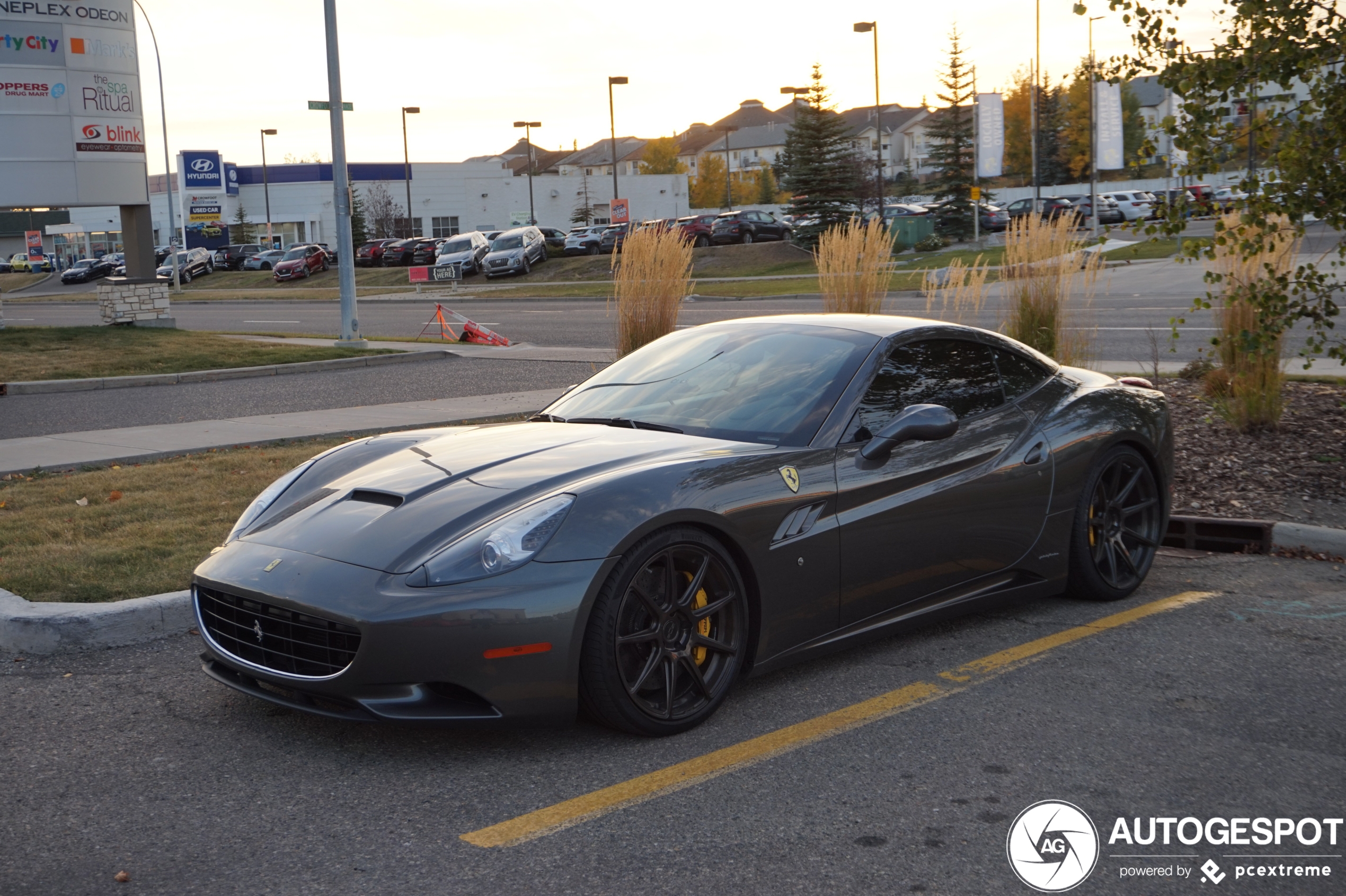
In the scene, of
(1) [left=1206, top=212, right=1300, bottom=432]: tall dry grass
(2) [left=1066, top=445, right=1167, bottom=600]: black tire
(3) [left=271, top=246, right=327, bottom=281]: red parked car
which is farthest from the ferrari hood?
(3) [left=271, top=246, right=327, bottom=281]: red parked car

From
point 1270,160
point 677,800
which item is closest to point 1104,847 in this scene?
point 677,800

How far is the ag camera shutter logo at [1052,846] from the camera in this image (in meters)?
3.05

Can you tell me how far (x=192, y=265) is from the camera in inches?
2381

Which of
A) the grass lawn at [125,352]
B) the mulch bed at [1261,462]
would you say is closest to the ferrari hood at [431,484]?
the mulch bed at [1261,462]

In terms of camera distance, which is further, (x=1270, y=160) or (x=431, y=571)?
(x=1270, y=160)

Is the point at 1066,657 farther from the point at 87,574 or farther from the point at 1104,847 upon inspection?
the point at 87,574

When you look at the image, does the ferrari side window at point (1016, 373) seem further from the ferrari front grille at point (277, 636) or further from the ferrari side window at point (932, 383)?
the ferrari front grille at point (277, 636)

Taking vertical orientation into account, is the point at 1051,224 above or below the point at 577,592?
above

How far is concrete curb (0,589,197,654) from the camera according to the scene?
5.01 meters

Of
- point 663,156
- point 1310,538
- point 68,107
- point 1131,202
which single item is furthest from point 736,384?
point 663,156

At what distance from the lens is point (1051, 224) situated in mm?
10258

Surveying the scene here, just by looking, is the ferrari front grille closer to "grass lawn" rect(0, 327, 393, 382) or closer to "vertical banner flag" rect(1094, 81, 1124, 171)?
"grass lawn" rect(0, 327, 393, 382)


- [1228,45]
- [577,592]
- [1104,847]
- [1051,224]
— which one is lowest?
[1104,847]

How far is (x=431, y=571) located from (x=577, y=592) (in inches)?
17.2
